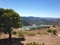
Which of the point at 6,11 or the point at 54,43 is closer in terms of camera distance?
the point at 54,43

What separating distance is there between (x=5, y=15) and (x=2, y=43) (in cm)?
360

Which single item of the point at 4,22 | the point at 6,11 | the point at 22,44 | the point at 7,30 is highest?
the point at 6,11

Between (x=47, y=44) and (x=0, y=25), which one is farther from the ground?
(x=0, y=25)

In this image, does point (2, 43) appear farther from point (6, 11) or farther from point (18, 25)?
point (6, 11)

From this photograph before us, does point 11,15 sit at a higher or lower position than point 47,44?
higher

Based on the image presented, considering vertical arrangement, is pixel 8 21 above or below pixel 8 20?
below

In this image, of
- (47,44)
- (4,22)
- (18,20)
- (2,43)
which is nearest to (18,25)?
(18,20)

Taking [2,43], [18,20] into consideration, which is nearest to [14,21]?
[18,20]

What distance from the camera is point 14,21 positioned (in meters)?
17.8

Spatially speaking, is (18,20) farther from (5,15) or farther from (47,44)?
(47,44)

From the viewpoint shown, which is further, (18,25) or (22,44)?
(18,25)

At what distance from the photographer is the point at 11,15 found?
1764 cm

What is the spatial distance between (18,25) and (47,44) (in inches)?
185

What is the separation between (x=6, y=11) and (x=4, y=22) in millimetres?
1781
